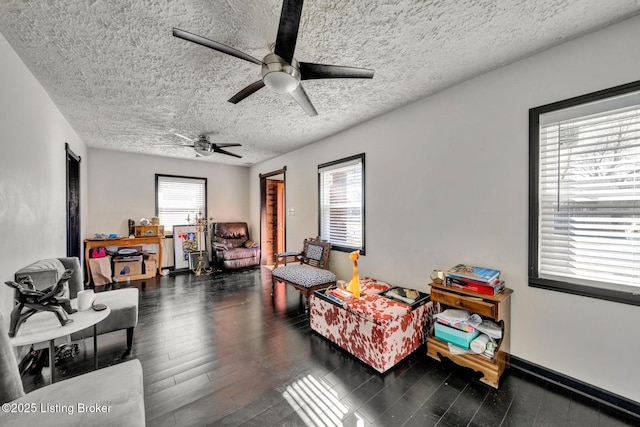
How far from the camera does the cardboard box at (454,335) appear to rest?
1971 mm

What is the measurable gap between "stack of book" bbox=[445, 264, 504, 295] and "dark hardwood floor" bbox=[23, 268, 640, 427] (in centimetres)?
71

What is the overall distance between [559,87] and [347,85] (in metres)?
1.71

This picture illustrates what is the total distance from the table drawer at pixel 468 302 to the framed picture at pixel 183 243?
533 centimetres

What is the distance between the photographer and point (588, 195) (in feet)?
5.77

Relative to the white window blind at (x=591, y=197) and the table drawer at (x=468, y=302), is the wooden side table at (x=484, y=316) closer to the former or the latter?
the table drawer at (x=468, y=302)

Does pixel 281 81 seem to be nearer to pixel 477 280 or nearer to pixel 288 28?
pixel 288 28

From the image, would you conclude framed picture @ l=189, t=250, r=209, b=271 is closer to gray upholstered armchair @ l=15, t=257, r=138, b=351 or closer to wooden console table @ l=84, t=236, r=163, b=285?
wooden console table @ l=84, t=236, r=163, b=285

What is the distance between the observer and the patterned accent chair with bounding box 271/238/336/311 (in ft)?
10.5

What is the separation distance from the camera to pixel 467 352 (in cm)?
199

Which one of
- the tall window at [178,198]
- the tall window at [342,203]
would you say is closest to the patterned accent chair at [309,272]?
the tall window at [342,203]

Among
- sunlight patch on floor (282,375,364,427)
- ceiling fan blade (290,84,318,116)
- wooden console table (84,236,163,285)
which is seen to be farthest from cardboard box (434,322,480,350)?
wooden console table (84,236,163,285)

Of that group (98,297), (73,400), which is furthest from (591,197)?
(98,297)

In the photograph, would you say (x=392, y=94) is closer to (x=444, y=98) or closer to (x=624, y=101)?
(x=444, y=98)

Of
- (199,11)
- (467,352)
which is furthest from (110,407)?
(467,352)
